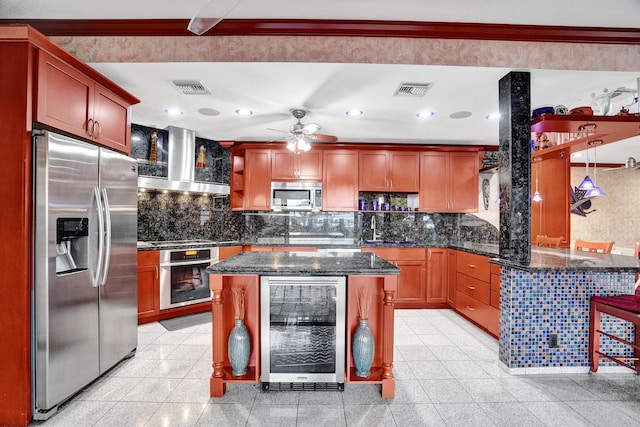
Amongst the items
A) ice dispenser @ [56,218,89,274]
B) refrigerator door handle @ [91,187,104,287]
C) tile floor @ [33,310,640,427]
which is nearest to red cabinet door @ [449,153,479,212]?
tile floor @ [33,310,640,427]

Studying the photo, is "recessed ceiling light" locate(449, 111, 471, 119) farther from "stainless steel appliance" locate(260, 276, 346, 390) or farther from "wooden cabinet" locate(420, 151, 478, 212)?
"stainless steel appliance" locate(260, 276, 346, 390)

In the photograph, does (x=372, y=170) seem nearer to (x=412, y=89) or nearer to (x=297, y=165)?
(x=297, y=165)

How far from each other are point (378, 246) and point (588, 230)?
543 cm

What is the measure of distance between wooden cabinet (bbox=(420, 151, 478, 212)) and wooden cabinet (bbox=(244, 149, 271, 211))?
2378 mm

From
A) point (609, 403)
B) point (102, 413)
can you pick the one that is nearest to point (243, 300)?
point (102, 413)

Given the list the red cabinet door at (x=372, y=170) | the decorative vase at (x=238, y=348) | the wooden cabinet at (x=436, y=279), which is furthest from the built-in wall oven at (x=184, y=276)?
the wooden cabinet at (x=436, y=279)

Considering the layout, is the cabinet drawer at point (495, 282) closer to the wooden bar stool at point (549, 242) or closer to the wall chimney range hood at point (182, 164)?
the wooden bar stool at point (549, 242)

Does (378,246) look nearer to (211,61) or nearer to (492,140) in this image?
(492,140)

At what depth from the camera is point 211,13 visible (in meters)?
1.33

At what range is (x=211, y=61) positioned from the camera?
7.80 ft

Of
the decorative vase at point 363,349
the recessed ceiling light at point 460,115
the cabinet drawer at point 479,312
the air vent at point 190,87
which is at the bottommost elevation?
the cabinet drawer at point 479,312

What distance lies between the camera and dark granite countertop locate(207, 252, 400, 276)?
6.94ft

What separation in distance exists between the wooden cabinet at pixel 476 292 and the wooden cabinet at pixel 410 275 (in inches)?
18.5

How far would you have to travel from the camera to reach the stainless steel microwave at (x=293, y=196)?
4.71 meters
